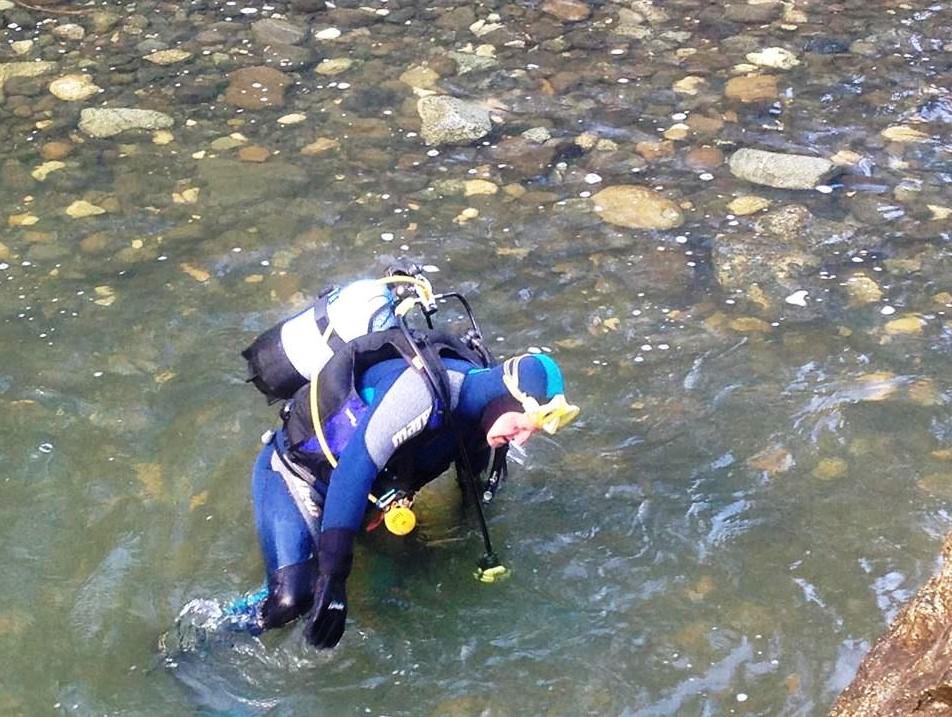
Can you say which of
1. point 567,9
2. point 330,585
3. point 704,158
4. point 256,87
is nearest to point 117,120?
point 256,87

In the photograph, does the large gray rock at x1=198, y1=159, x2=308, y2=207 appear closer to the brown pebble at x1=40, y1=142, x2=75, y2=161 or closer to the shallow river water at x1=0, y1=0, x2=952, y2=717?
the shallow river water at x1=0, y1=0, x2=952, y2=717

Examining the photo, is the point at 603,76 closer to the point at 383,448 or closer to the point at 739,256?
the point at 739,256

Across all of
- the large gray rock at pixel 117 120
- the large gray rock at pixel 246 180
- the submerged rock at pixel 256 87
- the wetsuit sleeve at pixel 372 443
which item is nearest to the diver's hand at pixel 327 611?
the wetsuit sleeve at pixel 372 443

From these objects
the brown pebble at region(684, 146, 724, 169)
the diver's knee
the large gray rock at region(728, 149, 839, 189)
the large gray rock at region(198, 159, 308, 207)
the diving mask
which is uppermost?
the diving mask

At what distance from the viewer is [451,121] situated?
7.43 meters

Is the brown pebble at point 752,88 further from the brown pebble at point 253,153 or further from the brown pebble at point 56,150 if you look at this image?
the brown pebble at point 56,150

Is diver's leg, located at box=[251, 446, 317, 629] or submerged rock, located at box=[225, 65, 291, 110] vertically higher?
diver's leg, located at box=[251, 446, 317, 629]

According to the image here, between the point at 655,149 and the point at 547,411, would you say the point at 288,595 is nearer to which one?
the point at 547,411

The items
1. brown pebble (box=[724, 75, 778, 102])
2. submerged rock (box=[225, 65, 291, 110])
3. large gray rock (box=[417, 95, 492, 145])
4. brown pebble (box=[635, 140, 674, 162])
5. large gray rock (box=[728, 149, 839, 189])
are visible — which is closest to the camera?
large gray rock (box=[728, 149, 839, 189])

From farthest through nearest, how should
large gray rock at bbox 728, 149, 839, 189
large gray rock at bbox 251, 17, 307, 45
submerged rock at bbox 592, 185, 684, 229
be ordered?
large gray rock at bbox 251, 17, 307, 45 → large gray rock at bbox 728, 149, 839, 189 → submerged rock at bbox 592, 185, 684, 229

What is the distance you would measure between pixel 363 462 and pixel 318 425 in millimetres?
257

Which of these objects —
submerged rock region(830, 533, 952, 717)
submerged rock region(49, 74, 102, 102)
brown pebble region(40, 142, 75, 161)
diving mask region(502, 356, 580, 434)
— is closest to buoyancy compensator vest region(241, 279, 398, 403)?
diving mask region(502, 356, 580, 434)

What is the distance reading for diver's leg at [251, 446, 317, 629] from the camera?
13.2 ft

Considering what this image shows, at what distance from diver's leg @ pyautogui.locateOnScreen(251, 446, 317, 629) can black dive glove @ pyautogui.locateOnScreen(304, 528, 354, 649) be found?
0.74 feet
